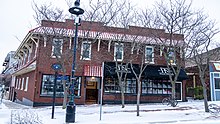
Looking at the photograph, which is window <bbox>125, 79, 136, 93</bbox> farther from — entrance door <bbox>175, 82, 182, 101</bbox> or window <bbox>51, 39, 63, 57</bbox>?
window <bbox>51, 39, 63, 57</bbox>

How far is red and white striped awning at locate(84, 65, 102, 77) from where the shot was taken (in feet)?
64.9

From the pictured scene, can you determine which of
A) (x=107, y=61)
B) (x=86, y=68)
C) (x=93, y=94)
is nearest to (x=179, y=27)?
(x=107, y=61)

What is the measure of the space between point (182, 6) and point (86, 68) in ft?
32.1

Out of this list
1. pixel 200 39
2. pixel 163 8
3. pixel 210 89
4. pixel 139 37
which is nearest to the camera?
pixel 200 39

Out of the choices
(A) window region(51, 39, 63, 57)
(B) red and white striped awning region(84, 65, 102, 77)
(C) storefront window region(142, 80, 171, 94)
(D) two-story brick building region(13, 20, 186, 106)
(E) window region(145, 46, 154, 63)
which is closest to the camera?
(A) window region(51, 39, 63, 57)

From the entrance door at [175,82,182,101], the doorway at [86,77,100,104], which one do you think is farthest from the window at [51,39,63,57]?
the entrance door at [175,82,182,101]

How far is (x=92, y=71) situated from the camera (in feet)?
65.6

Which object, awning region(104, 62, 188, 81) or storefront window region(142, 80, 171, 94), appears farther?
storefront window region(142, 80, 171, 94)

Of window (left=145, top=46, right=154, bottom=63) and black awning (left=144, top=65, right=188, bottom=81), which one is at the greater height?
window (left=145, top=46, right=154, bottom=63)

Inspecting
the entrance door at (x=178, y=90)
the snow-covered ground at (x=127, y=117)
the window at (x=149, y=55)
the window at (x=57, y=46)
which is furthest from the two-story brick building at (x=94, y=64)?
the snow-covered ground at (x=127, y=117)

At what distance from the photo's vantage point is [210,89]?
23312 mm

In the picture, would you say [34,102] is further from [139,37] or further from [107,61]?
[139,37]

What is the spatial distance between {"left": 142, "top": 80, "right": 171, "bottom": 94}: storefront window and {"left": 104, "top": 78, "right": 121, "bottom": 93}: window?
2.80 metres

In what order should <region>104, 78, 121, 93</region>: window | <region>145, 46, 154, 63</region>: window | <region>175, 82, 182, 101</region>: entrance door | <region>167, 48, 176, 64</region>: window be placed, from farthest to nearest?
<region>175, 82, 182, 101</region>: entrance door < <region>104, 78, 121, 93</region>: window < <region>167, 48, 176, 64</region>: window < <region>145, 46, 154, 63</region>: window
